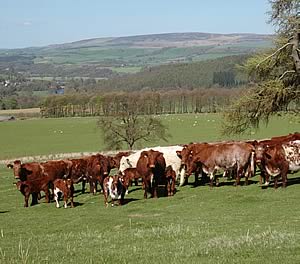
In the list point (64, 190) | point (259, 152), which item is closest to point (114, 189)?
point (64, 190)

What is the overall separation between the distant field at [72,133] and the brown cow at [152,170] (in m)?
36.4

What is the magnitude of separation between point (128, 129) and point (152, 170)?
38.6 m

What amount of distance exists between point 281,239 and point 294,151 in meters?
9.67

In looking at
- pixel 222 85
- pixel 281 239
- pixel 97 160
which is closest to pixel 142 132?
pixel 97 160

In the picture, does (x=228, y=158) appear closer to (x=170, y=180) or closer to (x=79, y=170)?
(x=170, y=180)

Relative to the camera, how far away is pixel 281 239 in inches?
396

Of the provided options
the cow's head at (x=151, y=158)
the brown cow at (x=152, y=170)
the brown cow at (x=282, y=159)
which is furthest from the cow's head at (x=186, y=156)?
the brown cow at (x=282, y=159)

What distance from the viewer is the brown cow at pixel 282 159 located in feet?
63.2

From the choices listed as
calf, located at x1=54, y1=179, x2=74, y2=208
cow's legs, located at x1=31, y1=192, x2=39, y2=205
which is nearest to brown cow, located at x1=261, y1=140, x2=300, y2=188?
calf, located at x1=54, y1=179, x2=74, y2=208

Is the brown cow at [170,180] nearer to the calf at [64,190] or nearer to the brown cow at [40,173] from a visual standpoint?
the calf at [64,190]

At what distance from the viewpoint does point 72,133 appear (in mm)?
88875

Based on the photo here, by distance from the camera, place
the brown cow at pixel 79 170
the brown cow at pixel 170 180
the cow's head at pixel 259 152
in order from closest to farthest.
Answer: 1. the brown cow at pixel 170 180
2. the cow's head at pixel 259 152
3. the brown cow at pixel 79 170

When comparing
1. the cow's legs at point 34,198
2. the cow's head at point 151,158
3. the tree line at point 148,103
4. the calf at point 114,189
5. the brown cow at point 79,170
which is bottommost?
the tree line at point 148,103

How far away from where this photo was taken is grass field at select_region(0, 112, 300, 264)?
923 cm
